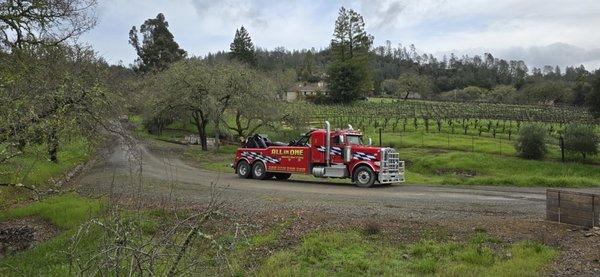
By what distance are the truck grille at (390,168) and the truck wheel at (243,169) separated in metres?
7.35

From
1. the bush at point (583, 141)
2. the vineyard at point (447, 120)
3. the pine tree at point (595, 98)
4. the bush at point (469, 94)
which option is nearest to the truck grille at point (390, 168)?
the bush at point (583, 141)

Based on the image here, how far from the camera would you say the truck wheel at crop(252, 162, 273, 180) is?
25.8 m

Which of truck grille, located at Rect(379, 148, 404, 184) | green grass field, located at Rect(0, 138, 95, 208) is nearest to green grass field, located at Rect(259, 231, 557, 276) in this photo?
green grass field, located at Rect(0, 138, 95, 208)

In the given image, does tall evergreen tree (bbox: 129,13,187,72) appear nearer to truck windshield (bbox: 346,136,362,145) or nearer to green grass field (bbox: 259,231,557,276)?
truck windshield (bbox: 346,136,362,145)

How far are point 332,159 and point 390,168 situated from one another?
2.56 m

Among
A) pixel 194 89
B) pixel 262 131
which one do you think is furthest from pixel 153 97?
pixel 262 131

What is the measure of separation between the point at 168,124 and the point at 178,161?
94.5 feet

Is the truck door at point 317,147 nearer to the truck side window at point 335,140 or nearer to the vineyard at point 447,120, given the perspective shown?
the truck side window at point 335,140

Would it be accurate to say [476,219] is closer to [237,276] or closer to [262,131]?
[237,276]

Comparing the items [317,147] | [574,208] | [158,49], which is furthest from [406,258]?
[158,49]

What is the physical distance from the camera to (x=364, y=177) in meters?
22.3

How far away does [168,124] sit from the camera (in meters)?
63.1

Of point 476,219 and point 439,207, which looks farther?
point 439,207

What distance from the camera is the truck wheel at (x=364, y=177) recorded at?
72.6ft
